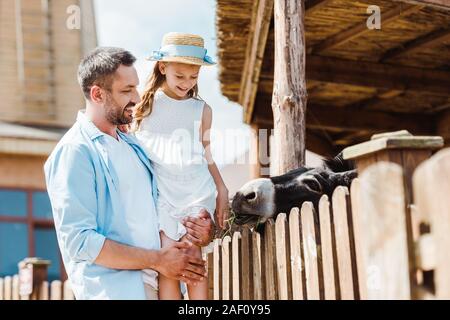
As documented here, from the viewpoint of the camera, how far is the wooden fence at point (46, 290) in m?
6.97

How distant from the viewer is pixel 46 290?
7348mm

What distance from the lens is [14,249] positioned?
12.5 metres

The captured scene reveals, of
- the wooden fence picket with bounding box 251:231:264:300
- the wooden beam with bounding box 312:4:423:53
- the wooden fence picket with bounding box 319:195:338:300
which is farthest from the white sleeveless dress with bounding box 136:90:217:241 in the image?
the wooden beam with bounding box 312:4:423:53

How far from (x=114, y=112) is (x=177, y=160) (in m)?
0.45

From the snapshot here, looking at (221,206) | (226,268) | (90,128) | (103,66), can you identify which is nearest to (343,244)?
(221,206)

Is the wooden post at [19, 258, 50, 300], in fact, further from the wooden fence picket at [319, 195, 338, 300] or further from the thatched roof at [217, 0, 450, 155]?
the wooden fence picket at [319, 195, 338, 300]

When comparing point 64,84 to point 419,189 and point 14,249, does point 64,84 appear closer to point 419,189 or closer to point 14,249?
point 14,249

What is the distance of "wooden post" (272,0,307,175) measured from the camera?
16.3 feet

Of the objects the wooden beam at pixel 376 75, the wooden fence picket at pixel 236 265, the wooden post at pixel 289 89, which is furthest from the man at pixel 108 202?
the wooden beam at pixel 376 75

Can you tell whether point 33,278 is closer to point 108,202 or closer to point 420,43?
point 420,43

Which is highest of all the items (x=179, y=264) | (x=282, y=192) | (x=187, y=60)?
(x=187, y=60)

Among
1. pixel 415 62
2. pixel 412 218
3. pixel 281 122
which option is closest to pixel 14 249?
pixel 415 62

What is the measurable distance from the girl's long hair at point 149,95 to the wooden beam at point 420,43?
3897mm

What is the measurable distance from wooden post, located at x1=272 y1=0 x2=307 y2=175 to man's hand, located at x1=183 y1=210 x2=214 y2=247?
1.51 m
